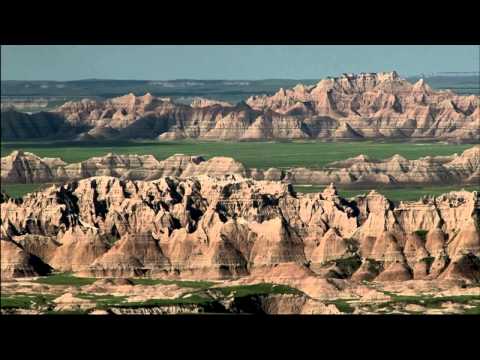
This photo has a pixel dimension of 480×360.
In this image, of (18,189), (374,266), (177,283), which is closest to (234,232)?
(177,283)

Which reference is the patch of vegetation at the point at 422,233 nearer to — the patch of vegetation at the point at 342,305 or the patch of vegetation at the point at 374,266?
the patch of vegetation at the point at 374,266

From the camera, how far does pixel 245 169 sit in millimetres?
11344

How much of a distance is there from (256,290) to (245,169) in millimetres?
1179

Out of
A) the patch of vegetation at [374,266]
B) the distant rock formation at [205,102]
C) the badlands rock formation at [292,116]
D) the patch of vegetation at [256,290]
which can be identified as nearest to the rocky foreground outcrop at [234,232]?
the patch of vegetation at [374,266]

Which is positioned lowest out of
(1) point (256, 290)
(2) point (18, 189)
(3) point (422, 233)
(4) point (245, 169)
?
(1) point (256, 290)

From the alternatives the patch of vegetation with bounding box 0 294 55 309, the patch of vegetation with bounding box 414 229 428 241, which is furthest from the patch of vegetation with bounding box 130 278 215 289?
the patch of vegetation with bounding box 414 229 428 241

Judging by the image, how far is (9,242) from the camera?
11609mm

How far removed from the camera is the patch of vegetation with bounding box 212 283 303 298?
10453 mm

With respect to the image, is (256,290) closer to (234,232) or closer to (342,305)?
(342,305)

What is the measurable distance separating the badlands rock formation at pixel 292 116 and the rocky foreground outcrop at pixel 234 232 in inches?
21.1

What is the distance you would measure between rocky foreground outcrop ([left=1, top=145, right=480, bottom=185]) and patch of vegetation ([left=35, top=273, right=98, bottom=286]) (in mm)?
835

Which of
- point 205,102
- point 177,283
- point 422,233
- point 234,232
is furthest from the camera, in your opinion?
point 422,233
